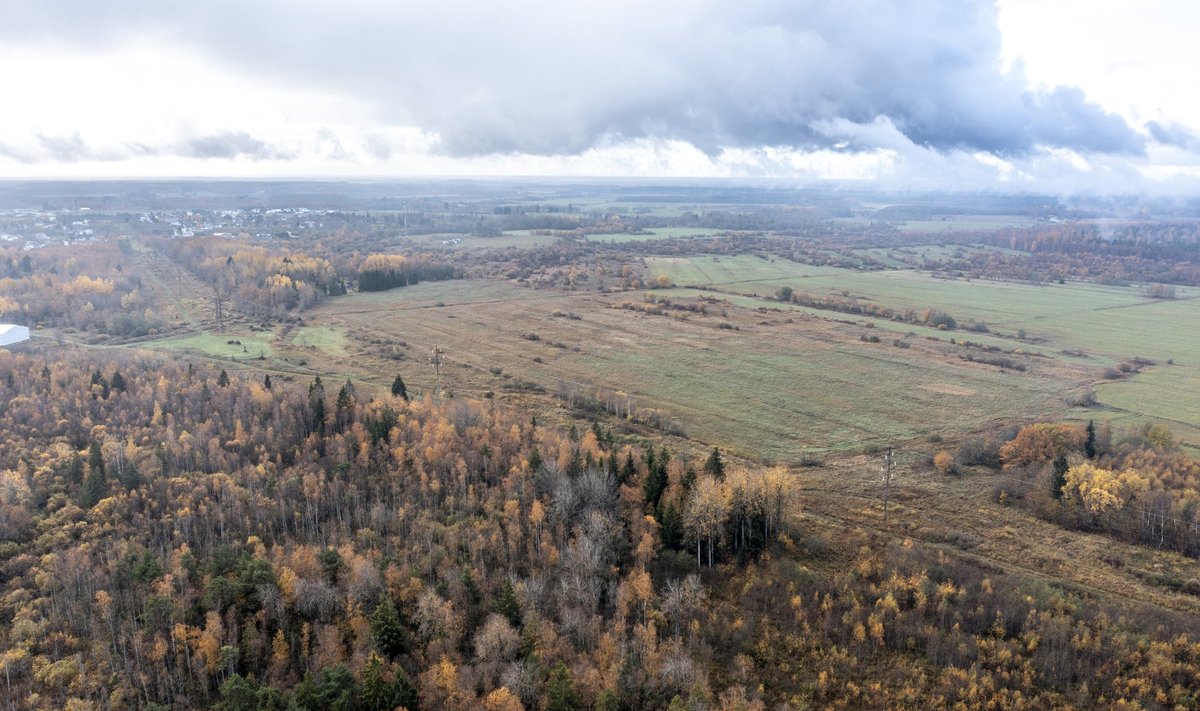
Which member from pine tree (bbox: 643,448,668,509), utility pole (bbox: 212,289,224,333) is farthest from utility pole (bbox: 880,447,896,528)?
utility pole (bbox: 212,289,224,333)

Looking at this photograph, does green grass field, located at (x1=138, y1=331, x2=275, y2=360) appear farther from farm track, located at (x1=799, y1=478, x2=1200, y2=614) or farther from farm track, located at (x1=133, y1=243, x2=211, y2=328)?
farm track, located at (x1=799, y1=478, x2=1200, y2=614)

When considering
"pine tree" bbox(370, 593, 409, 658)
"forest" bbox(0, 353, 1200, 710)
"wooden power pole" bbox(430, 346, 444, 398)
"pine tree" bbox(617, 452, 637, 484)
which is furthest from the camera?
"wooden power pole" bbox(430, 346, 444, 398)

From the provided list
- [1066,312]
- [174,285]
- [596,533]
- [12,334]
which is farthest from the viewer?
[174,285]

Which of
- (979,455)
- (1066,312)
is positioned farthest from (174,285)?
(1066,312)

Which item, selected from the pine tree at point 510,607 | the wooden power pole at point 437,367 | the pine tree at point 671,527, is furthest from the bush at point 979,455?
the wooden power pole at point 437,367

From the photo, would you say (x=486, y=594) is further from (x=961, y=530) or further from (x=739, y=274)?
(x=739, y=274)

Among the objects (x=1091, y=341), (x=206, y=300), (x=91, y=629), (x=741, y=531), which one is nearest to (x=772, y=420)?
(x=741, y=531)

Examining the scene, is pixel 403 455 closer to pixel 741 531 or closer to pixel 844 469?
pixel 741 531
